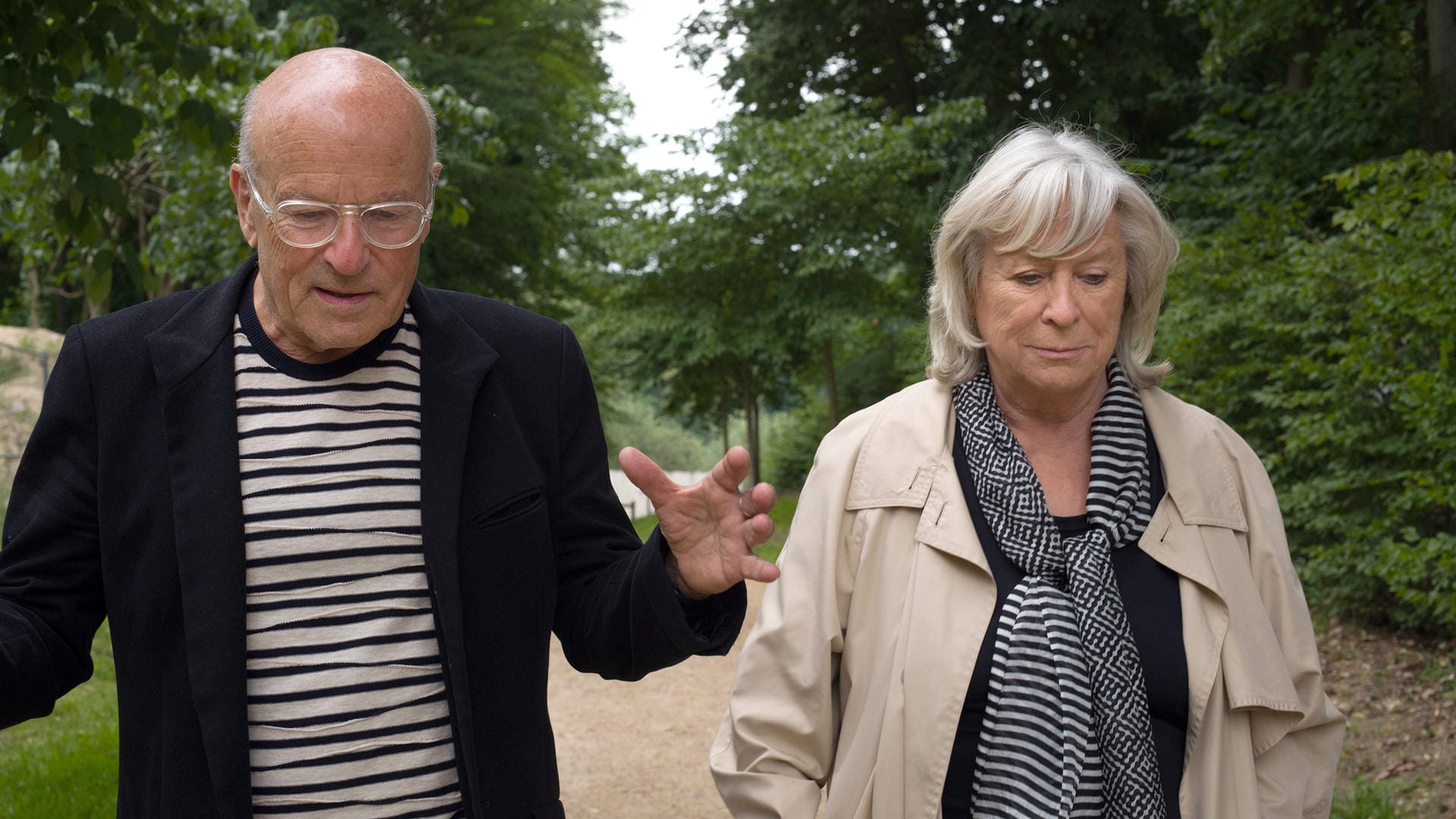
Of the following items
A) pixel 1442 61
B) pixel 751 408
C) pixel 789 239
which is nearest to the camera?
pixel 1442 61

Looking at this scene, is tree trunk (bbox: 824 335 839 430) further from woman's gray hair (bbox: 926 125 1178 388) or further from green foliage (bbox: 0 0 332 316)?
woman's gray hair (bbox: 926 125 1178 388)

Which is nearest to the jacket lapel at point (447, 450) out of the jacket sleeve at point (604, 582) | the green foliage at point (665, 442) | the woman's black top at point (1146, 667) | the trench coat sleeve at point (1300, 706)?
the jacket sleeve at point (604, 582)

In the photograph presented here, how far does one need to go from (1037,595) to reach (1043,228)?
722 millimetres

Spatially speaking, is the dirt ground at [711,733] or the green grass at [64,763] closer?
the green grass at [64,763]

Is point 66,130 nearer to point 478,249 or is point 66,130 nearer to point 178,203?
point 178,203

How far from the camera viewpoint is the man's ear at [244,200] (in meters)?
2.08

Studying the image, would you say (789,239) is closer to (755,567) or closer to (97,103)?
(97,103)

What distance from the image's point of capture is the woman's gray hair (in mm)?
2561

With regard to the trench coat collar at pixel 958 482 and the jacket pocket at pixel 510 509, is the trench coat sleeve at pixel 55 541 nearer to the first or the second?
the jacket pocket at pixel 510 509

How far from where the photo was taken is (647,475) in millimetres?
2039

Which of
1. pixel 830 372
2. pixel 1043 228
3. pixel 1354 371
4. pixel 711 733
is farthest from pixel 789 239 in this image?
pixel 1043 228

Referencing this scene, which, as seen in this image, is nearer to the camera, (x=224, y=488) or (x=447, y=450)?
(x=224, y=488)

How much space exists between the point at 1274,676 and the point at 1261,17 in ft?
30.1

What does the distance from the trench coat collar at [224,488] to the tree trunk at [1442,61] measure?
931cm
